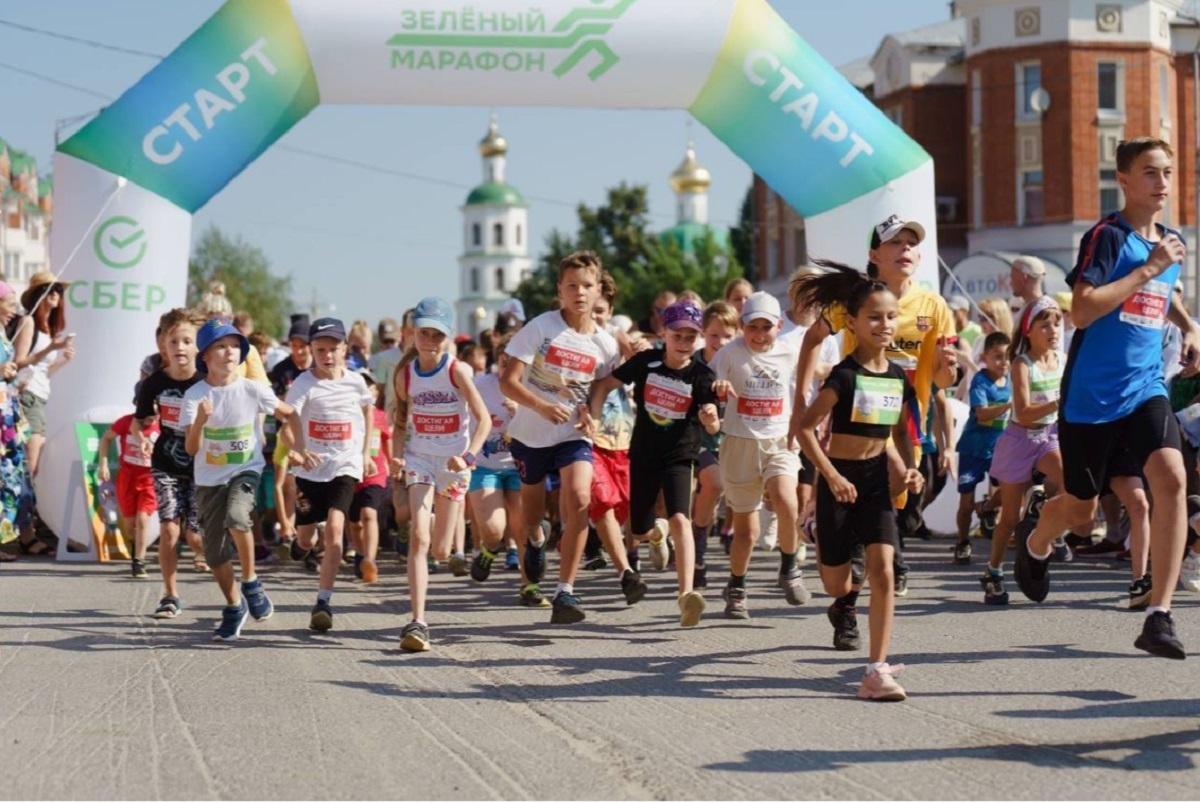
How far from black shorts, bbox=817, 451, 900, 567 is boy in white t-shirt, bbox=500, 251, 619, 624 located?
2.24 m

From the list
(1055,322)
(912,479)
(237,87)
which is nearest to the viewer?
(912,479)

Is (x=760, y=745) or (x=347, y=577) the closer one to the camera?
(x=760, y=745)

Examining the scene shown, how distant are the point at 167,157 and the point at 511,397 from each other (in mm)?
5476

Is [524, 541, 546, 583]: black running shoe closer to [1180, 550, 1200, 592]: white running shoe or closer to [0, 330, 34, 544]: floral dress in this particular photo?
[1180, 550, 1200, 592]: white running shoe

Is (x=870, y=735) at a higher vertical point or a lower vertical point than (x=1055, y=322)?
lower

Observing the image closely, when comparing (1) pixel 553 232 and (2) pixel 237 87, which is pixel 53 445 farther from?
(1) pixel 553 232

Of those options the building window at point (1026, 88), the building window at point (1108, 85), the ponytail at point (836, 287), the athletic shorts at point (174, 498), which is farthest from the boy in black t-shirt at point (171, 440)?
the building window at point (1108, 85)

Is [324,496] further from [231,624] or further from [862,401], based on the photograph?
[862,401]

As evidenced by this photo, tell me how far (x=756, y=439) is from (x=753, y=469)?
165 millimetres

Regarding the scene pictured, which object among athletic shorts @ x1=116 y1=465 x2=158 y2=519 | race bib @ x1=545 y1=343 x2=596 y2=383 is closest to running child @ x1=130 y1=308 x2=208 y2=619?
athletic shorts @ x1=116 y1=465 x2=158 y2=519

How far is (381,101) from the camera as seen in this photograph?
1475 cm

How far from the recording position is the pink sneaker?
22.6 feet

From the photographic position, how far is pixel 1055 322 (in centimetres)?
1073

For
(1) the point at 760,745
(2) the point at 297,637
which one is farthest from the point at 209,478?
(1) the point at 760,745
